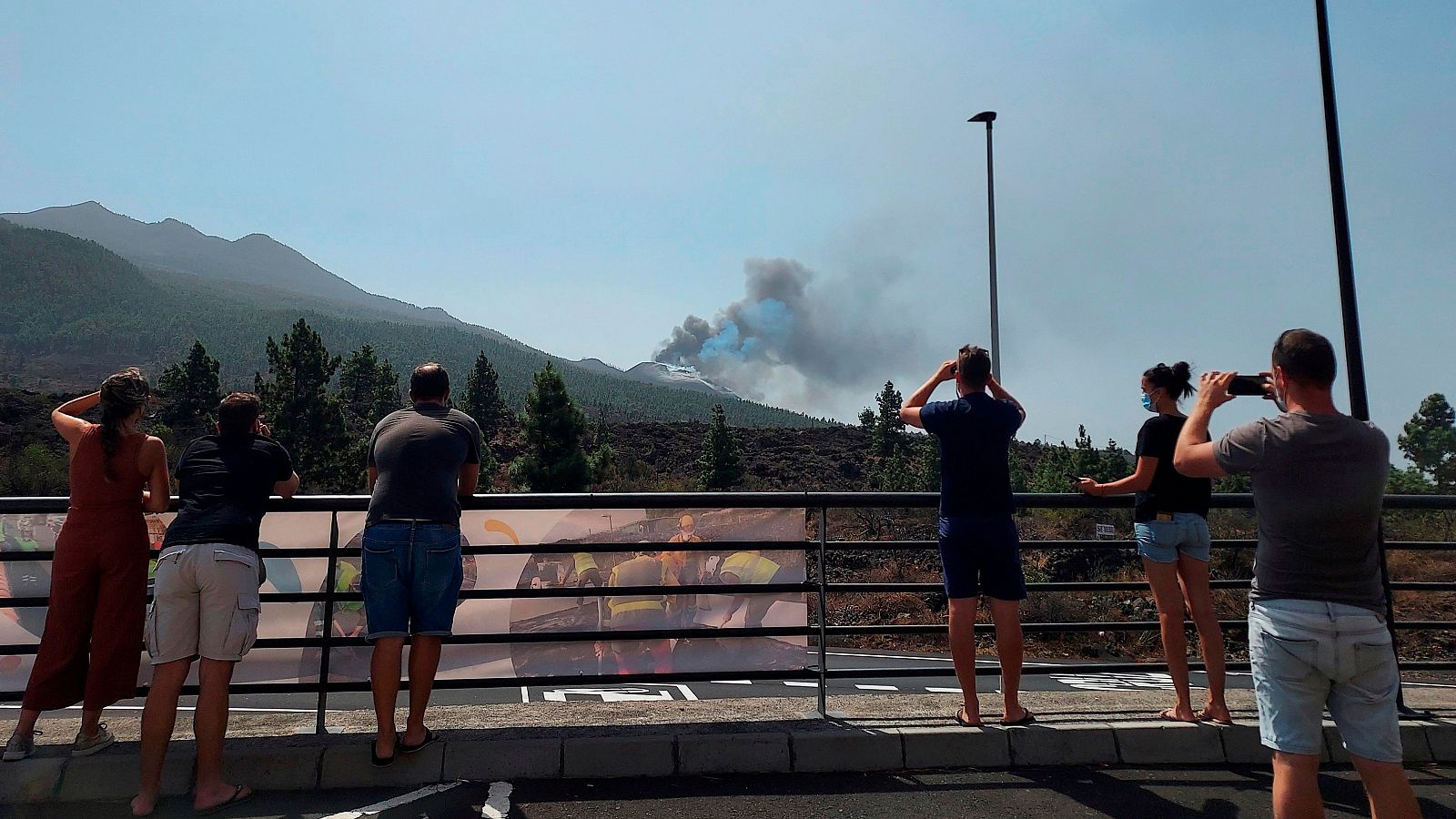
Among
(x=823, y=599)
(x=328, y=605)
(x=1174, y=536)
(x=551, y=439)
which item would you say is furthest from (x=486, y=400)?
(x=1174, y=536)

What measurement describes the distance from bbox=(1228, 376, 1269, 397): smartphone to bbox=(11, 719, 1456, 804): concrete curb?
2026mm

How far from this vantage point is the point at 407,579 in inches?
171

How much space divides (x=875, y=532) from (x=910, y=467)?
31.5 metres

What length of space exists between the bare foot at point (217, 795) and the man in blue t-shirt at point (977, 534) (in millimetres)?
3588

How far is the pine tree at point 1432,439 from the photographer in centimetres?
4700

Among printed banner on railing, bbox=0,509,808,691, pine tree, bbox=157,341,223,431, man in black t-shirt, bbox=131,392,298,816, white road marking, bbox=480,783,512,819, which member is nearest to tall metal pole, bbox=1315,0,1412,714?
printed banner on railing, bbox=0,509,808,691

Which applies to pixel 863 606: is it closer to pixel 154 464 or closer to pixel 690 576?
pixel 690 576

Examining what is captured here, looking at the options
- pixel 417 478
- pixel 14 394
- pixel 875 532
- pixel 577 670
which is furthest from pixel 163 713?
pixel 14 394

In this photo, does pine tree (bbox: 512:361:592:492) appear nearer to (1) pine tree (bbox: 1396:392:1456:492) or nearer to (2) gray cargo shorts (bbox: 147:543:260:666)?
(2) gray cargo shorts (bbox: 147:543:260:666)

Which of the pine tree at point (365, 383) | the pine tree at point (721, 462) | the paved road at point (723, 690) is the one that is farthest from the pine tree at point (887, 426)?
the paved road at point (723, 690)

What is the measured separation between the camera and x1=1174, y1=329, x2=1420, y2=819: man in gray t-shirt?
2926 millimetres

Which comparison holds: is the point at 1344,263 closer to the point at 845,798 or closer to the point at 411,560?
the point at 845,798

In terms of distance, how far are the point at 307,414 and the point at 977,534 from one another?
5367 centimetres

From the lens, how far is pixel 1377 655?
2.92 meters
